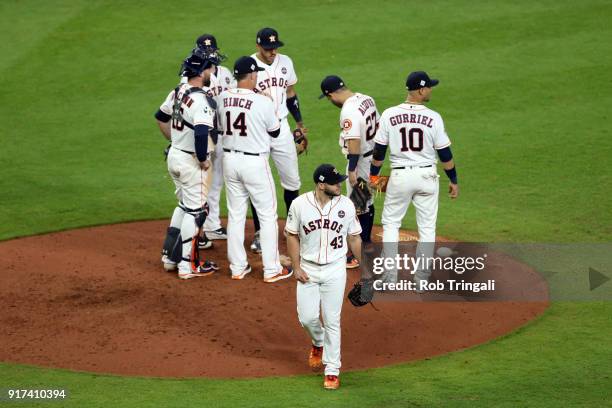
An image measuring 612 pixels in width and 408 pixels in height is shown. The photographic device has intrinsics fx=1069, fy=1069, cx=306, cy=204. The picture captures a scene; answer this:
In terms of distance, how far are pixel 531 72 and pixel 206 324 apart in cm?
841

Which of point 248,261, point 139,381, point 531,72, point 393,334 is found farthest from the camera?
point 531,72

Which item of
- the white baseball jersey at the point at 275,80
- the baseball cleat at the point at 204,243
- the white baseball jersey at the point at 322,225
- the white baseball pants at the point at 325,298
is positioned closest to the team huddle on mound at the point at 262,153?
the white baseball jersey at the point at 275,80

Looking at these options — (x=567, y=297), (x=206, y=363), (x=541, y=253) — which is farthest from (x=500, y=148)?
(x=206, y=363)

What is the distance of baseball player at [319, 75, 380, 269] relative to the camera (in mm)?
10133

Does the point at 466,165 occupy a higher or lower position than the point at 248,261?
higher

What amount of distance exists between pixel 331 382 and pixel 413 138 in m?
2.75

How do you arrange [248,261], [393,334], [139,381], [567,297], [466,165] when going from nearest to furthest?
[139,381]
[393,334]
[567,297]
[248,261]
[466,165]

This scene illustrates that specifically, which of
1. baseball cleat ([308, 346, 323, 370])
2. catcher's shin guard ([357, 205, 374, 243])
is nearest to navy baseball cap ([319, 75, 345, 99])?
catcher's shin guard ([357, 205, 374, 243])

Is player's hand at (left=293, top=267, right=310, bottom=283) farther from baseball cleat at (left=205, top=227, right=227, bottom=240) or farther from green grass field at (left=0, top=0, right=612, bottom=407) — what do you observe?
baseball cleat at (left=205, top=227, right=227, bottom=240)

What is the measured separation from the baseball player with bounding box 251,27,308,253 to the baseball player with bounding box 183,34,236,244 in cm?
37

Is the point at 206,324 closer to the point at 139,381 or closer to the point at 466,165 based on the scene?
the point at 139,381

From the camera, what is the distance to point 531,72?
52.1ft

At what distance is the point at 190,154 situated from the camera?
33.7 ft

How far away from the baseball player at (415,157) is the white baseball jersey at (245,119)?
1060 millimetres
